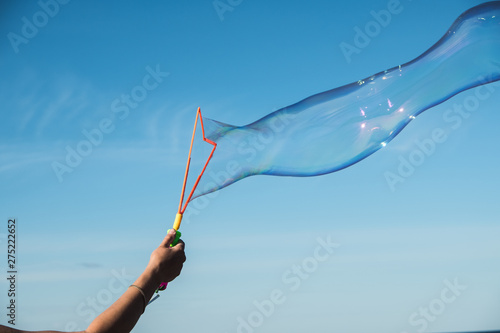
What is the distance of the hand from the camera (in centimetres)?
276

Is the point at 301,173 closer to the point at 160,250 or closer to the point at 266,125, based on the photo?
the point at 266,125

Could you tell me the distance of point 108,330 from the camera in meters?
2.36

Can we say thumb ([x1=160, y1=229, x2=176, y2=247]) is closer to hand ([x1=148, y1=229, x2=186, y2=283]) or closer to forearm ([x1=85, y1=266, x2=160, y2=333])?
hand ([x1=148, y1=229, x2=186, y2=283])

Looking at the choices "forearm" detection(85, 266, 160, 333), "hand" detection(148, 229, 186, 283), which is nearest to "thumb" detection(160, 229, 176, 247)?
"hand" detection(148, 229, 186, 283)

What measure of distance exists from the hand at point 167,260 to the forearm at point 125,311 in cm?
9

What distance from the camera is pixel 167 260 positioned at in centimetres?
282

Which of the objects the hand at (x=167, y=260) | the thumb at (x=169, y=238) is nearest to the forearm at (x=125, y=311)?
the hand at (x=167, y=260)

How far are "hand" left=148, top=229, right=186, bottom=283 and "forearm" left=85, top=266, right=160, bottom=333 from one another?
0.09m

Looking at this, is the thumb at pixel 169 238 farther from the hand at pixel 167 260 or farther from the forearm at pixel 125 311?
the forearm at pixel 125 311

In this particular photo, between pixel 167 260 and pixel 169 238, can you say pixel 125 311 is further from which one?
pixel 169 238

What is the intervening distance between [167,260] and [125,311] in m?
0.43

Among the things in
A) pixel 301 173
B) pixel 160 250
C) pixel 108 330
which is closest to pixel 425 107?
pixel 301 173

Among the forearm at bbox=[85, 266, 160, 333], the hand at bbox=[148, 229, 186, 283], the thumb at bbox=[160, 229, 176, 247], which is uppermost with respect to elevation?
the thumb at bbox=[160, 229, 176, 247]

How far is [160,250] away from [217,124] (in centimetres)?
534
